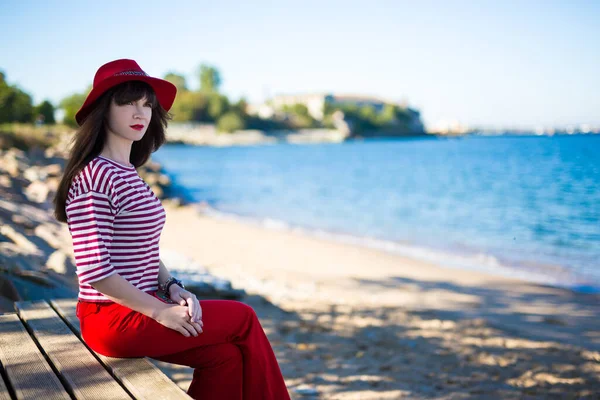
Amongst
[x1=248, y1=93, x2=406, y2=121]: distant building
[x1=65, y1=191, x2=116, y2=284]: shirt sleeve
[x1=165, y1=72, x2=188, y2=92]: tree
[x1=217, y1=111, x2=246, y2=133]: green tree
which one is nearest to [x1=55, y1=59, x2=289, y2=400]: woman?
[x1=65, y1=191, x2=116, y2=284]: shirt sleeve

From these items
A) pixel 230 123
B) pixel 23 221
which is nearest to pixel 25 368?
pixel 23 221

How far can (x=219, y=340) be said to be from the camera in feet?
7.57

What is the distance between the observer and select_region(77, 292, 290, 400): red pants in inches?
89.0

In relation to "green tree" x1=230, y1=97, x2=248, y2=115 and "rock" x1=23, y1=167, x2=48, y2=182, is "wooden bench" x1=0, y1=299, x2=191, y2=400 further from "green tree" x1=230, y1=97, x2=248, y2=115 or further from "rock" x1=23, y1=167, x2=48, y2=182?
"green tree" x1=230, y1=97, x2=248, y2=115

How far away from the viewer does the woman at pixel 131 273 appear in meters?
2.18

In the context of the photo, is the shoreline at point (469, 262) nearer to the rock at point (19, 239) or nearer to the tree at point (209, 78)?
the rock at point (19, 239)

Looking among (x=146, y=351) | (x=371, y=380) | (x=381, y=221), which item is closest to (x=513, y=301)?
(x=371, y=380)

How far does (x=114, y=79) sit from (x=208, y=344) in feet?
3.84

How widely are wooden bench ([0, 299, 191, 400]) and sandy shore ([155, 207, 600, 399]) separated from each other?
1902mm

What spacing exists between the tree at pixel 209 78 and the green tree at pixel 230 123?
25.7 metres

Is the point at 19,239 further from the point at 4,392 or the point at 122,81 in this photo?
the point at 4,392

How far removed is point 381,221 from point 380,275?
900cm

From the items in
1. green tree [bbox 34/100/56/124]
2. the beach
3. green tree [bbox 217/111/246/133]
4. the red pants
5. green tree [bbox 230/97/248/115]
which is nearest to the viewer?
the red pants

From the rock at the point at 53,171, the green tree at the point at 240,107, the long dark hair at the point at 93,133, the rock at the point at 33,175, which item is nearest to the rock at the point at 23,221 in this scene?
the long dark hair at the point at 93,133
